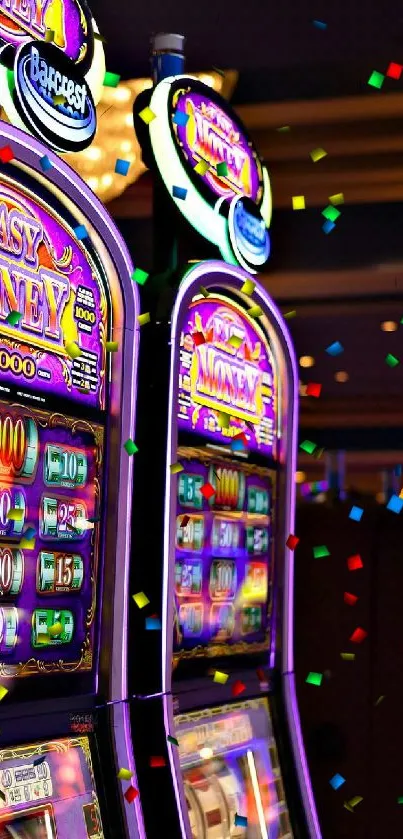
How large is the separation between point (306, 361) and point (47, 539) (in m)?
3.56

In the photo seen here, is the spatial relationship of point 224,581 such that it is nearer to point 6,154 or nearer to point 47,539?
point 47,539

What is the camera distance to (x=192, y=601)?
9.91ft

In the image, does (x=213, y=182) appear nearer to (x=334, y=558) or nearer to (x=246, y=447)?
(x=246, y=447)

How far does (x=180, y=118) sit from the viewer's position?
10.7 ft

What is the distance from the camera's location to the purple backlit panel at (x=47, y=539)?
227cm

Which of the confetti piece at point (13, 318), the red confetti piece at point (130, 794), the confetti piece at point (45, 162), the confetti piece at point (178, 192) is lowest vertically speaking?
the red confetti piece at point (130, 794)

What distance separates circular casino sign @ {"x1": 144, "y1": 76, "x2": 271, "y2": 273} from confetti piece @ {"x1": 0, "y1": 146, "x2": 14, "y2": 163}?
974 mm

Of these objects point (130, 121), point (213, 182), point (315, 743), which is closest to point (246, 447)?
point (213, 182)

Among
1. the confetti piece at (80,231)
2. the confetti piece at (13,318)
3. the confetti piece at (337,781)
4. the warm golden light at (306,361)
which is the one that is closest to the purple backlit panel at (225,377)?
the confetti piece at (80,231)

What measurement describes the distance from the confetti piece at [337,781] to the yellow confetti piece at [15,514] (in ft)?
6.41

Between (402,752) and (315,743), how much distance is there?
31 cm

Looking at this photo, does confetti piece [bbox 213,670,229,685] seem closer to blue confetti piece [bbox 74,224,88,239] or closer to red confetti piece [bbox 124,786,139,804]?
red confetti piece [bbox 124,786,139,804]

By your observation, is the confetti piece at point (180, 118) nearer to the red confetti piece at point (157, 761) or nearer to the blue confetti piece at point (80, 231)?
the blue confetti piece at point (80, 231)

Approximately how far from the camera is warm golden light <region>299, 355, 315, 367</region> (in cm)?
575
